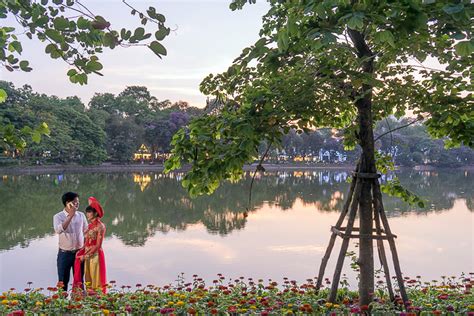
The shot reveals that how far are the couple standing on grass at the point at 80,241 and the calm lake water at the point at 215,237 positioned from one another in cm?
142

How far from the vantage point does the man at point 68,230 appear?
4656mm

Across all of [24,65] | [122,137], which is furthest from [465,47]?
[122,137]

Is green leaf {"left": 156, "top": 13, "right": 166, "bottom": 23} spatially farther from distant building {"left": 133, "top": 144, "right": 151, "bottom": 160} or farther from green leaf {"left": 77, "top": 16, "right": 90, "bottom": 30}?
distant building {"left": 133, "top": 144, "right": 151, "bottom": 160}

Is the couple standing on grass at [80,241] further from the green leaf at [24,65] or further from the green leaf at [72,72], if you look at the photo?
the green leaf at [72,72]

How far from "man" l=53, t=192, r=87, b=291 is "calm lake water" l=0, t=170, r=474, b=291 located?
5.15 ft

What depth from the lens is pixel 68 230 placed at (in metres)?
4.71

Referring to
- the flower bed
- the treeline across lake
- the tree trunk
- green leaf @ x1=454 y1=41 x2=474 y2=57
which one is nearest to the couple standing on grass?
the flower bed

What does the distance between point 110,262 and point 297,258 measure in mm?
3466

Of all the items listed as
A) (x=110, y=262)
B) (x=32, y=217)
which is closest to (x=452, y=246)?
(x=110, y=262)

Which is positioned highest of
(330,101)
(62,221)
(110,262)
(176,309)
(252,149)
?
(330,101)

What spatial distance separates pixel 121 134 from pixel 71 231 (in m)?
37.2

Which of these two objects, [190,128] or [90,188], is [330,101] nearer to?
[190,128]

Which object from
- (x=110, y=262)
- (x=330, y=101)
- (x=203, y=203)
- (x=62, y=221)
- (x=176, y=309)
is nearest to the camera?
(x=176, y=309)

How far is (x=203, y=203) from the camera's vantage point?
60.7 feet
